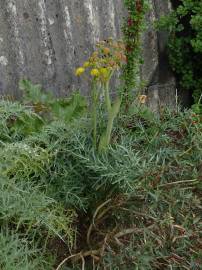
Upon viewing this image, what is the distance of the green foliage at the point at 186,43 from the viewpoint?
3.54 metres

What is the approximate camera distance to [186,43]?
12.3 ft

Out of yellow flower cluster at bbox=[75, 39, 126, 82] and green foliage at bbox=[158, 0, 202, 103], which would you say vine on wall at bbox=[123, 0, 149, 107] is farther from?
green foliage at bbox=[158, 0, 202, 103]

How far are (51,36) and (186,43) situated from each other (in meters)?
1.25

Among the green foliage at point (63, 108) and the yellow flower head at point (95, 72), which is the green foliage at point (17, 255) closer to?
the yellow flower head at point (95, 72)

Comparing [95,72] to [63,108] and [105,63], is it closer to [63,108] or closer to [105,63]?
[105,63]

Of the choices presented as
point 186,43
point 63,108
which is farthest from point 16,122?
point 186,43

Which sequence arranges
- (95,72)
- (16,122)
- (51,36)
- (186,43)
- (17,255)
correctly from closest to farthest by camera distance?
(17,255) → (95,72) → (16,122) → (51,36) → (186,43)

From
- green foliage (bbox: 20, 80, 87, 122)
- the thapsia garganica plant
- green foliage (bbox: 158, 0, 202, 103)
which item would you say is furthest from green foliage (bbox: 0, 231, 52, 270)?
green foliage (bbox: 158, 0, 202, 103)

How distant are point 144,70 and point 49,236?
205cm

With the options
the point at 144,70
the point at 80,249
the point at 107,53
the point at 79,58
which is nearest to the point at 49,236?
the point at 80,249

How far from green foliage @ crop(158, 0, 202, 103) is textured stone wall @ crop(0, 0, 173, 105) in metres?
0.54

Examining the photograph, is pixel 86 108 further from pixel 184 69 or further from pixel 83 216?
pixel 184 69

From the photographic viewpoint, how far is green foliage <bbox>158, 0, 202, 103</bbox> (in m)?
3.54

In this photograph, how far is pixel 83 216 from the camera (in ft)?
6.01
